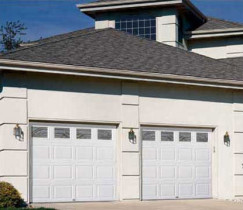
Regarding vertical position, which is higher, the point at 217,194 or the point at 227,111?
the point at 227,111

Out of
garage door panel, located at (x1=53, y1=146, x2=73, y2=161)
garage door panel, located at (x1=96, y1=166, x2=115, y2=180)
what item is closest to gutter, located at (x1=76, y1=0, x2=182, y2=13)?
garage door panel, located at (x1=96, y1=166, x2=115, y2=180)

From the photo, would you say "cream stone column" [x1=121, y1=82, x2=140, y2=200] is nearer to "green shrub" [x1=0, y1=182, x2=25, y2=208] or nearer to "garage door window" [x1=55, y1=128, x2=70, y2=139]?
"garage door window" [x1=55, y1=128, x2=70, y2=139]

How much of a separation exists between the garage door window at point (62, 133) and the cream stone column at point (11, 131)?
1.03 m

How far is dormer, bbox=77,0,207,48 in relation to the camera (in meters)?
25.0

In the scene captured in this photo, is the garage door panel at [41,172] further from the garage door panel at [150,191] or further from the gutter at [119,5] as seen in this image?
the gutter at [119,5]

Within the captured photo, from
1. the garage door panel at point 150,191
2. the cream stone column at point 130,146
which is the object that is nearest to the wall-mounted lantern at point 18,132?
the cream stone column at point 130,146

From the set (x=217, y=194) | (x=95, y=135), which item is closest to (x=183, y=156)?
(x=217, y=194)

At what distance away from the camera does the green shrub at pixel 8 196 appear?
16078 millimetres

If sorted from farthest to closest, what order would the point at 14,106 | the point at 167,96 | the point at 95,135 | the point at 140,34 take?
1. the point at 140,34
2. the point at 167,96
3. the point at 95,135
4. the point at 14,106

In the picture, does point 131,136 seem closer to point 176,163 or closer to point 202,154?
point 176,163

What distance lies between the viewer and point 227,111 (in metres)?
20.9

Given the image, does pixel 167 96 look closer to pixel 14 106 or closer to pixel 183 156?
pixel 183 156

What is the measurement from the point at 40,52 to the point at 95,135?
3088 millimetres

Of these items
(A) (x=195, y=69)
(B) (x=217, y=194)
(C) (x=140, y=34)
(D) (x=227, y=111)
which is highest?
(C) (x=140, y=34)
